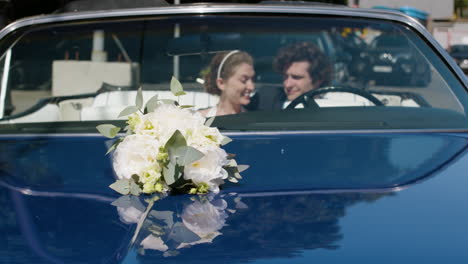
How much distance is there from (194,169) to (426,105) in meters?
1.56

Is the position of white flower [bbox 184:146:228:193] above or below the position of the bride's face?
below

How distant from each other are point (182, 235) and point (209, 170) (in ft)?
1.22

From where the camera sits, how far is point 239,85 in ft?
10.8

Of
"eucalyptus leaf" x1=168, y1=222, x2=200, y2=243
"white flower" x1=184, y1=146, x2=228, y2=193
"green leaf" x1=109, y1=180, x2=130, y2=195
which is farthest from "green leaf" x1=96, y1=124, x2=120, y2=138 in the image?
"eucalyptus leaf" x1=168, y1=222, x2=200, y2=243

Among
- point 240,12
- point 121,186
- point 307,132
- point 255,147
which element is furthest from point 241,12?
point 121,186

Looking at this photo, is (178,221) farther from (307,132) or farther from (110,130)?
(307,132)

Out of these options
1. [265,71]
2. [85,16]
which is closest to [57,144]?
[85,16]

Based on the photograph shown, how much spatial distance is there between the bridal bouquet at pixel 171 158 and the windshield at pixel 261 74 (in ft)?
2.34

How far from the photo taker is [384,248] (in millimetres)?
1550


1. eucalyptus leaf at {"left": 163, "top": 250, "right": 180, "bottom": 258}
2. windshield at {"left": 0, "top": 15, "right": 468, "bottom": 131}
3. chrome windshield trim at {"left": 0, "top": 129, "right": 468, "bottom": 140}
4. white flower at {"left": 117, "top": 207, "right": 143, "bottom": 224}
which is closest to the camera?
eucalyptus leaf at {"left": 163, "top": 250, "right": 180, "bottom": 258}

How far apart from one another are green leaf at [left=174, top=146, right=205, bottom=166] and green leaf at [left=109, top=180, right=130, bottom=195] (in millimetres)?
166

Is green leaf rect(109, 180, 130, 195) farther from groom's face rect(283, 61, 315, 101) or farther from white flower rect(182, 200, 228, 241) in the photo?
groom's face rect(283, 61, 315, 101)

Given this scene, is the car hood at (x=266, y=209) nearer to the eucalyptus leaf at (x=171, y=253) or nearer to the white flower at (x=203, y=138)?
the eucalyptus leaf at (x=171, y=253)

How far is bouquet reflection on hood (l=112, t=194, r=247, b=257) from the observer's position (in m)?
1.61
